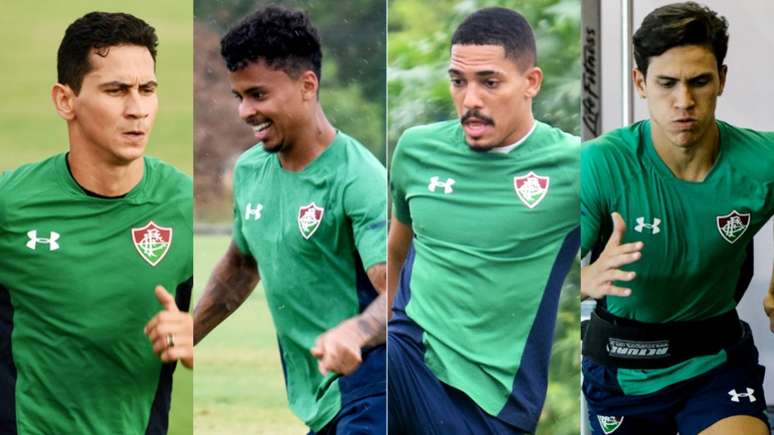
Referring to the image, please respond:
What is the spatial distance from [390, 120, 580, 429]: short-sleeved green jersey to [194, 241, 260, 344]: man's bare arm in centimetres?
67

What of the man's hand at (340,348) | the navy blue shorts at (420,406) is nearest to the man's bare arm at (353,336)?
the man's hand at (340,348)

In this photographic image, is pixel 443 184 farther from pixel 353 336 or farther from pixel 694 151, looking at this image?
pixel 694 151

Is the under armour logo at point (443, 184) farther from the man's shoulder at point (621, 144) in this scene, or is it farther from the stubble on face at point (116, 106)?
the stubble on face at point (116, 106)

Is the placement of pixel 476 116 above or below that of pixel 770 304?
above

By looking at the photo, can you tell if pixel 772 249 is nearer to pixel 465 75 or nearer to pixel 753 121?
pixel 753 121

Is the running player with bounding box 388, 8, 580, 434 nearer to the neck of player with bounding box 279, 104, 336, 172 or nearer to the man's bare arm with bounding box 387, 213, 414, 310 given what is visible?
the man's bare arm with bounding box 387, 213, 414, 310

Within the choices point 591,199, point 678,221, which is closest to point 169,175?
point 591,199

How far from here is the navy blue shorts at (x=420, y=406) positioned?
5477 mm

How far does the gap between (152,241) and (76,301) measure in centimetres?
37

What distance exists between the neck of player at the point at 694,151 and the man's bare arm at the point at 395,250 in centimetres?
112

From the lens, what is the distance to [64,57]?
209 inches

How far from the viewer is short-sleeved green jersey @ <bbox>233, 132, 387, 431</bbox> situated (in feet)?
17.6

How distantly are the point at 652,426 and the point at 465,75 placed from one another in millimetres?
1655

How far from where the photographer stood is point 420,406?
5.49 m
